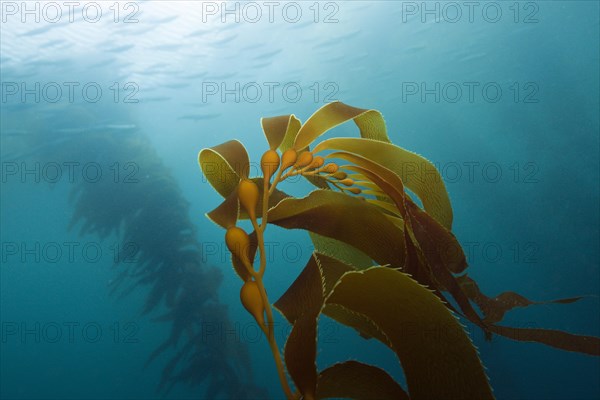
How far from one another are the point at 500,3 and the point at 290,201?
13.6 meters

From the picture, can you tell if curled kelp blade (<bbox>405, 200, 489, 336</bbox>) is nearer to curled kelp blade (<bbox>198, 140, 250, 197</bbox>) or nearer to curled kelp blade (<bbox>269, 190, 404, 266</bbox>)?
curled kelp blade (<bbox>269, 190, 404, 266</bbox>)

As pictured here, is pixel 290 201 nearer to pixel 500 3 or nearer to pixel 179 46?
pixel 179 46

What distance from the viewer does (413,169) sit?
98 cm

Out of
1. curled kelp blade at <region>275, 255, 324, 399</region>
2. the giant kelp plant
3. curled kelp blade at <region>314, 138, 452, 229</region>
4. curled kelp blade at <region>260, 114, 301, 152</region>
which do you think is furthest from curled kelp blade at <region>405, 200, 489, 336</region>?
the giant kelp plant

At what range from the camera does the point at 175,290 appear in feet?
17.2

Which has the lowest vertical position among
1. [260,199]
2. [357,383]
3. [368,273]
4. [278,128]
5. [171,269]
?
[171,269]

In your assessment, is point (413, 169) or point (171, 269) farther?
point (171, 269)

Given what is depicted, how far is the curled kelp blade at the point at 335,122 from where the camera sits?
992 mm

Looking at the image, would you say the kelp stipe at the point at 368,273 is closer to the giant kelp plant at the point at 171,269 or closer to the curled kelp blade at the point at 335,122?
the curled kelp blade at the point at 335,122

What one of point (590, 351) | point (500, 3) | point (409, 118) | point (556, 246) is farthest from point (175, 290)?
point (556, 246)

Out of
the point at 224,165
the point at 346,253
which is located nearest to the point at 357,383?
the point at 346,253

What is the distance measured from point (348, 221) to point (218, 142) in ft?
50.9

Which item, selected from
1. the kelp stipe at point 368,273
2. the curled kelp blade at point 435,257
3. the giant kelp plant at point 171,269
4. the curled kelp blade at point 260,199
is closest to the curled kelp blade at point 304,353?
the kelp stipe at point 368,273

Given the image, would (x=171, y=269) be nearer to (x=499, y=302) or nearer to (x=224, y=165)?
(x=224, y=165)
